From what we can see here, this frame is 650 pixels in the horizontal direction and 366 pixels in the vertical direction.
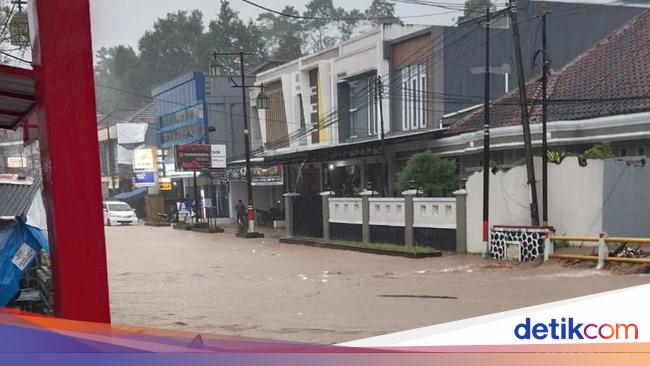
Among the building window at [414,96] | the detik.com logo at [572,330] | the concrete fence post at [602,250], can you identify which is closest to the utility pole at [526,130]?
the building window at [414,96]

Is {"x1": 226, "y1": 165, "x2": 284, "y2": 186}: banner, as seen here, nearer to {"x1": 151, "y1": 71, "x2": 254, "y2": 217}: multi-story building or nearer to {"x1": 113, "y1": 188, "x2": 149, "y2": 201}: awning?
{"x1": 151, "y1": 71, "x2": 254, "y2": 217}: multi-story building

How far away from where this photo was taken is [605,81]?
6.60ft

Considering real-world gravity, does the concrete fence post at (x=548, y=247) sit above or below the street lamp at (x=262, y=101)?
below

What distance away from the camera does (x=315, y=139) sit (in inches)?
71.0

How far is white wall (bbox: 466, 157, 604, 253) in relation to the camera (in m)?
1.90

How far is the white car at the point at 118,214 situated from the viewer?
4.90ft

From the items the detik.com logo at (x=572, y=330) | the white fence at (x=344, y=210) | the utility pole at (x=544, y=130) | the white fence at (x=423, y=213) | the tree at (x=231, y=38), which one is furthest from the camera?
the white fence at (x=423, y=213)

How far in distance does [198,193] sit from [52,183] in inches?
18.4

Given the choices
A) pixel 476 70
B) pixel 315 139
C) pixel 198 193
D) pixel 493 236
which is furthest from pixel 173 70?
pixel 493 236

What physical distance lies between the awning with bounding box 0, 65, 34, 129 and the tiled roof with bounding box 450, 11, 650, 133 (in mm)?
2036

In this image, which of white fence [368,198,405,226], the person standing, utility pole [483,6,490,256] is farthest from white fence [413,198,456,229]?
the person standing

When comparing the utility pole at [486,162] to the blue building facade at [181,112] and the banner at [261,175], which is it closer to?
the banner at [261,175]

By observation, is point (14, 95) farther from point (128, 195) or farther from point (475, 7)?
point (475, 7)

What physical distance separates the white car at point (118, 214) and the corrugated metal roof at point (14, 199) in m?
0.87
